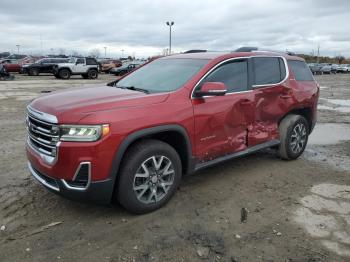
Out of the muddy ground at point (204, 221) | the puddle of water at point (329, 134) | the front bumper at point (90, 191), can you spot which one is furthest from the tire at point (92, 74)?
the front bumper at point (90, 191)

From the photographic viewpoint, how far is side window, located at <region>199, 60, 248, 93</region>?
192 inches

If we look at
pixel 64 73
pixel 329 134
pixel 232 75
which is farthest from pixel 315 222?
pixel 64 73

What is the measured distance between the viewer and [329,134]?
880 centimetres

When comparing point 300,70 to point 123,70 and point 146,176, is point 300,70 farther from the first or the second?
point 123,70

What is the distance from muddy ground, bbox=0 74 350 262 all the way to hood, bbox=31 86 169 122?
1.19m

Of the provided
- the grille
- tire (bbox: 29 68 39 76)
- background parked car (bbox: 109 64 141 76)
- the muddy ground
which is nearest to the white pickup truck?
tire (bbox: 29 68 39 76)

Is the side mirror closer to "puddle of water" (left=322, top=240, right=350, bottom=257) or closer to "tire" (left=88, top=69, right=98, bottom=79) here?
"puddle of water" (left=322, top=240, right=350, bottom=257)

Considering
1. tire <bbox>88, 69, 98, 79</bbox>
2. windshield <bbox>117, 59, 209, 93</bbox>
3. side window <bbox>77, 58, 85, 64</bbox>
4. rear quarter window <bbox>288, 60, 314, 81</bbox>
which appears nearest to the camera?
windshield <bbox>117, 59, 209, 93</bbox>

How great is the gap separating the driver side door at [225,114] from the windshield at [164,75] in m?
0.24

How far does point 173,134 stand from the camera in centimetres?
434

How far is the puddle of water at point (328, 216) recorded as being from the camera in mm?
3701

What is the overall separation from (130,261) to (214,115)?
207 cm

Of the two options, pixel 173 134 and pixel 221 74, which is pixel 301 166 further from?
pixel 173 134

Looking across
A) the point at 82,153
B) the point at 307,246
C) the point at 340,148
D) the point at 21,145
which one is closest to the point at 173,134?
the point at 82,153
